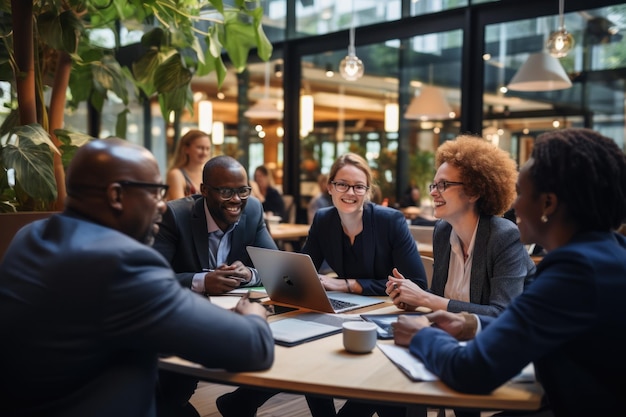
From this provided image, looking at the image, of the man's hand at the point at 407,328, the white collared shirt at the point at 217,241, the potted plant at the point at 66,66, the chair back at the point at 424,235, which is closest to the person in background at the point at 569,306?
the man's hand at the point at 407,328

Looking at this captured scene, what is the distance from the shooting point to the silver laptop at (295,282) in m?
2.08

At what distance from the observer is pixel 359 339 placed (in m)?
1.63

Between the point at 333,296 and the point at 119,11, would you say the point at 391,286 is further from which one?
the point at 119,11

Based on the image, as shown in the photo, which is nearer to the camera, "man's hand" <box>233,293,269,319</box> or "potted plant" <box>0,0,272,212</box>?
"man's hand" <box>233,293,269,319</box>

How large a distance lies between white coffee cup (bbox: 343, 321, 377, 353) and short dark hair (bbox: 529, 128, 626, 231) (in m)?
0.58

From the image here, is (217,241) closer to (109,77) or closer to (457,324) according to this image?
(457,324)

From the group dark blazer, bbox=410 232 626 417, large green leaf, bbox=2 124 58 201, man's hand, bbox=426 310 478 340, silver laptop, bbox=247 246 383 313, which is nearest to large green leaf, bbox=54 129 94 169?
large green leaf, bbox=2 124 58 201

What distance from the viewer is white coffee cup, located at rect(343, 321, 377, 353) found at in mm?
1633

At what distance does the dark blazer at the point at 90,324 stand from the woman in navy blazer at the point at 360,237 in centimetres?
136

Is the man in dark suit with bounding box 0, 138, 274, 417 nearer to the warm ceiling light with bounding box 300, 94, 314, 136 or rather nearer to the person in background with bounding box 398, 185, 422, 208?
the person in background with bounding box 398, 185, 422, 208

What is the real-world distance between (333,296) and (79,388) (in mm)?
1299

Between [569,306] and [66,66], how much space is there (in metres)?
3.13

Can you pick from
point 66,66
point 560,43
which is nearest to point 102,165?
point 66,66

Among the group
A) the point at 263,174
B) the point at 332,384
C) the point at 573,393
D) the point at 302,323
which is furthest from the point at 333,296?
the point at 263,174
